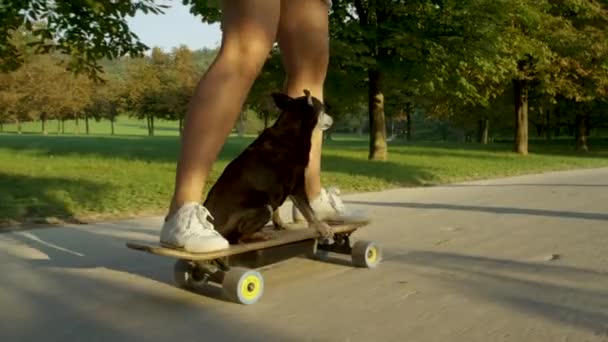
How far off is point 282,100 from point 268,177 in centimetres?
47

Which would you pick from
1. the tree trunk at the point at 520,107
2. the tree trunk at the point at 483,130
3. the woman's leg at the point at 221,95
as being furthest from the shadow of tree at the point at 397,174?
the tree trunk at the point at 483,130

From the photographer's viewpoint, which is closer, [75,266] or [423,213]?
[75,266]

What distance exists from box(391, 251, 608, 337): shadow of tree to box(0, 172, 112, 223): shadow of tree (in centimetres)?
422

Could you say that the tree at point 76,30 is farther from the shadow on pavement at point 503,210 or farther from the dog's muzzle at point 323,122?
the dog's muzzle at point 323,122

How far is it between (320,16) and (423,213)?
3.38 metres

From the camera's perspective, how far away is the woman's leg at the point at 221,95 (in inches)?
127

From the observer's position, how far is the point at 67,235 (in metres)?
5.36

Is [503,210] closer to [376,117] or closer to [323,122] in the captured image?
[323,122]

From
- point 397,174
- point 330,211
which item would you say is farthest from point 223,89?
point 397,174

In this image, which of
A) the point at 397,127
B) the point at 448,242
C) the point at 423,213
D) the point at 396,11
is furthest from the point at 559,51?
the point at 397,127

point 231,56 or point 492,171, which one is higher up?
point 231,56

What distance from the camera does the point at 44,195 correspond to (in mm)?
8336

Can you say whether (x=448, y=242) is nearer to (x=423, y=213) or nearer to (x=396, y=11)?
(x=423, y=213)

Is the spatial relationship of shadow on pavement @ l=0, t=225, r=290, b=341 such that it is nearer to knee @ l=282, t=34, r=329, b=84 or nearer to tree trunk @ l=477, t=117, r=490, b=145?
knee @ l=282, t=34, r=329, b=84
